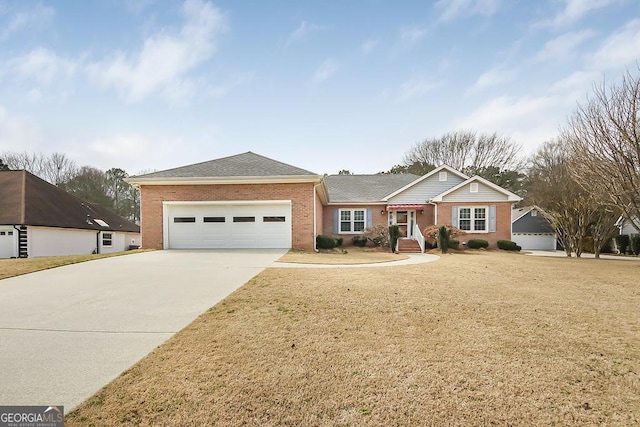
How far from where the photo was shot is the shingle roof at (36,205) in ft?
62.7

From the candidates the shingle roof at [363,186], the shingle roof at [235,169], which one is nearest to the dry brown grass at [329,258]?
the shingle roof at [235,169]

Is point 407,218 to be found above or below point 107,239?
above

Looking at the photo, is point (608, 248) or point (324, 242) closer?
point (324, 242)

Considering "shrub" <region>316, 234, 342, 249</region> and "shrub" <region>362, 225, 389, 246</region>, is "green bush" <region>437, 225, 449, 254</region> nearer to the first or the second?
"shrub" <region>362, 225, 389, 246</region>

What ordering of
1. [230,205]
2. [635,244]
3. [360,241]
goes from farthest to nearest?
[635,244] < [360,241] < [230,205]

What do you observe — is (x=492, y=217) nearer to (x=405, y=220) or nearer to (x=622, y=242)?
(x=405, y=220)

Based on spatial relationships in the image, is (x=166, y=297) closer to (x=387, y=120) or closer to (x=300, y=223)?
(x=300, y=223)

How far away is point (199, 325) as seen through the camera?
13.7ft

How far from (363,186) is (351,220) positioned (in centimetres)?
357

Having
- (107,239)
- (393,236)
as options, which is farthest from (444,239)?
(107,239)

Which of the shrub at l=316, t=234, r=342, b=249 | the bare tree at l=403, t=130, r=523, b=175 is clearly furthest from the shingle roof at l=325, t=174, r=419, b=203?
the bare tree at l=403, t=130, r=523, b=175

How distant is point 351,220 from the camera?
2045 centimetres

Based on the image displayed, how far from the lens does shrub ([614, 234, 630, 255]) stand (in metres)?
21.9

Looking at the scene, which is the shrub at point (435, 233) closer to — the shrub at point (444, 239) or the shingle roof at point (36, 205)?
the shrub at point (444, 239)
